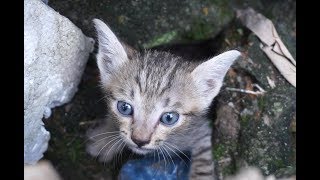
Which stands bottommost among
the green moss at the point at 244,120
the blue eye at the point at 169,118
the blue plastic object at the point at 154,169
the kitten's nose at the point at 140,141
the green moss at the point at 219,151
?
the blue plastic object at the point at 154,169

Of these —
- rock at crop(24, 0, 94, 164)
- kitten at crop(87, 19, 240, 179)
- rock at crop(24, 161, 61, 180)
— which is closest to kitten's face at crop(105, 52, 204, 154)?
kitten at crop(87, 19, 240, 179)

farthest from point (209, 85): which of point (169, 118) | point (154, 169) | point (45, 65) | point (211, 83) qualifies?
point (45, 65)

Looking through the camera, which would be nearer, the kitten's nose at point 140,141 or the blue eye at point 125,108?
the kitten's nose at point 140,141

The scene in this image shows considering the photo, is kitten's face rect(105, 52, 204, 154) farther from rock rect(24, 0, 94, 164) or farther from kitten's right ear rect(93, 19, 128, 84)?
rock rect(24, 0, 94, 164)

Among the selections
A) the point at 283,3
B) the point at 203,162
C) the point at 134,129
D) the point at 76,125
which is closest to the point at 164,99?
the point at 134,129

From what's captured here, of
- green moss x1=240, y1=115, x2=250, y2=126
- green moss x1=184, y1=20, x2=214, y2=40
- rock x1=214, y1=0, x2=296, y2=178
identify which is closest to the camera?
rock x1=214, y1=0, x2=296, y2=178

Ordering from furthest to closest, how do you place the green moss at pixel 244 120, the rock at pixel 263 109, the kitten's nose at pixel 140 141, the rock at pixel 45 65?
the green moss at pixel 244 120 → the rock at pixel 263 109 → the kitten's nose at pixel 140 141 → the rock at pixel 45 65

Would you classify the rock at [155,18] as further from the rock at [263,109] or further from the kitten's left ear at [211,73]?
the kitten's left ear at [211,73]

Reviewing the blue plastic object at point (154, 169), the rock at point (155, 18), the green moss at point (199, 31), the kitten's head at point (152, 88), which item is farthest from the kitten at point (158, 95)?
the green moss at point (199, 31)
